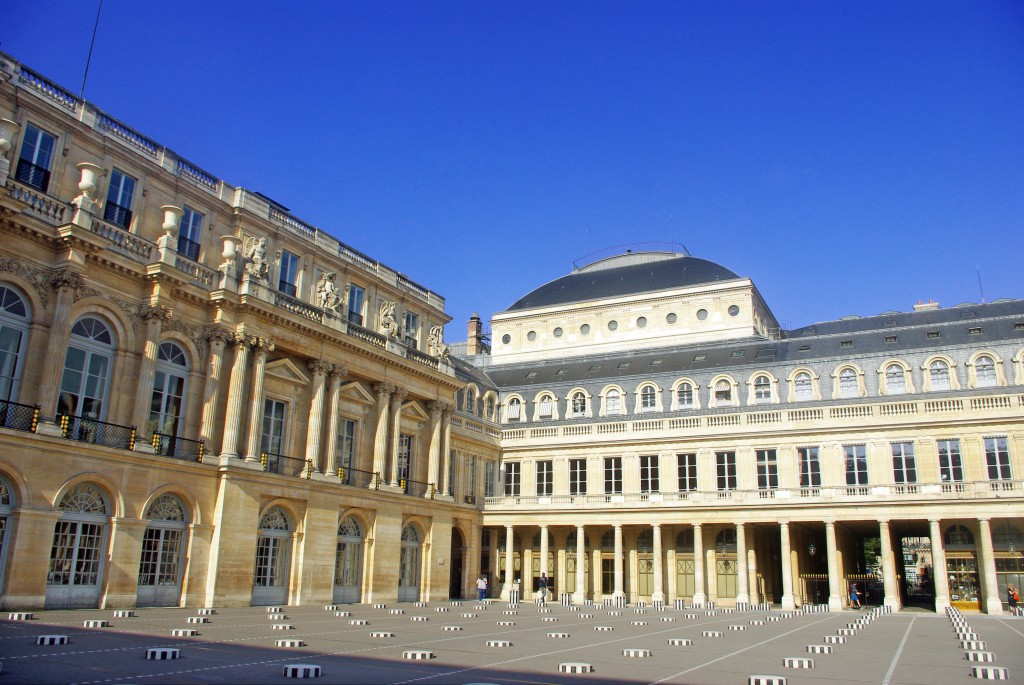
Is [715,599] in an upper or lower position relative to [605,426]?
lower

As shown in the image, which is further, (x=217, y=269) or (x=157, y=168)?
(x=217, y=269)

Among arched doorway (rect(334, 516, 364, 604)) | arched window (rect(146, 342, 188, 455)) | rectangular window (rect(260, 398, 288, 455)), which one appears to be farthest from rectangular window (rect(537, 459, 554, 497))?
arched window (rect(146, 342, 188, 455))

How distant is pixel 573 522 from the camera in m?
47.8

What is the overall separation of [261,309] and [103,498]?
30.1 ft

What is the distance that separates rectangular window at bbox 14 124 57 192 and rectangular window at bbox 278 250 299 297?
410 inches

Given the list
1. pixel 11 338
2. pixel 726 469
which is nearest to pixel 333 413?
pixel 11 338

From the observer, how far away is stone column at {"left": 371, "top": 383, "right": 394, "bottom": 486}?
1468 inches

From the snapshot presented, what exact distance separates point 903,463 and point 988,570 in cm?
616

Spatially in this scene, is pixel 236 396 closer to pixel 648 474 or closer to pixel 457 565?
pixel 457 565

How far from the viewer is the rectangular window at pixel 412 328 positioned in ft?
138

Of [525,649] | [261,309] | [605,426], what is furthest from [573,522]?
[525,649]

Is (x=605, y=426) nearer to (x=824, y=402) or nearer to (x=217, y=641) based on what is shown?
(x=824, y=402)

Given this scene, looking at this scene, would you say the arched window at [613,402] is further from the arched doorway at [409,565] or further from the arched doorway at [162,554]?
the arched doorway at [162,554]

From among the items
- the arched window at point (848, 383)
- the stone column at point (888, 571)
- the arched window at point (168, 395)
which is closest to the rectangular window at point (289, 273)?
the arched window at point (168, 395)
